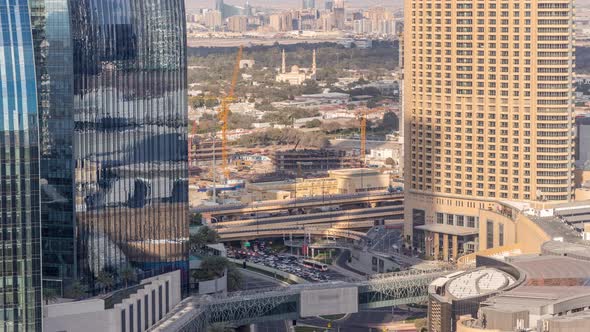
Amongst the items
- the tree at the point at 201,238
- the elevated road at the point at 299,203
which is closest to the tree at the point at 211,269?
the tree at the point at 201,238

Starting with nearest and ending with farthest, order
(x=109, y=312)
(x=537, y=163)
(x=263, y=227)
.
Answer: (x=109, y=312) < (x=537, y=163) < (x=263, y=227)

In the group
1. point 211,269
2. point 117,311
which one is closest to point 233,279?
point 211,269

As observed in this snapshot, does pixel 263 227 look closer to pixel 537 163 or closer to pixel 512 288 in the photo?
pixel 537 163

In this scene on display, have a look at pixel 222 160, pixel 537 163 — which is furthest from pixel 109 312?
pixel 222 160

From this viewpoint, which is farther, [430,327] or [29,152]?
→ [430,327]

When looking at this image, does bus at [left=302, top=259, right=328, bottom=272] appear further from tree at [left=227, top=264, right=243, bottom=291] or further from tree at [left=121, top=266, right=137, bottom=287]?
tree at [left=121, top=266, right=137, bottom=287]
